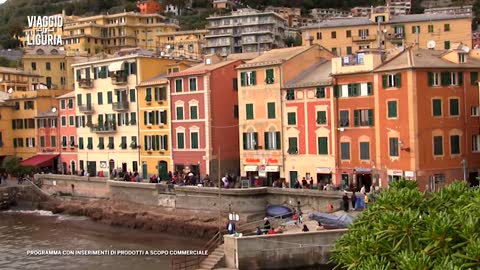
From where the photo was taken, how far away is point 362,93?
5266 centimetres

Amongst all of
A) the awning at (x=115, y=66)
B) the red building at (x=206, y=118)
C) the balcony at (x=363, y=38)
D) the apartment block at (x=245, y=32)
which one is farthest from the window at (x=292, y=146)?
the apartment block at (x=245, y=32)

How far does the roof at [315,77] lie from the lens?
5575 cm

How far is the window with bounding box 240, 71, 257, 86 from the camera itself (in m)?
60.6

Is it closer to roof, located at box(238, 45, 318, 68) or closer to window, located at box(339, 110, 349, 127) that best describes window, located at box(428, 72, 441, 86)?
window, located at box(339, 110, 349, 127)

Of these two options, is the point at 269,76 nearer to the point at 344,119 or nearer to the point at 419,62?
the point at 344,119

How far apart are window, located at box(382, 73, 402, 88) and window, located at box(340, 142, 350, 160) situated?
543 cm

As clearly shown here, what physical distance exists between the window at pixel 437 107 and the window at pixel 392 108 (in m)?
2.55

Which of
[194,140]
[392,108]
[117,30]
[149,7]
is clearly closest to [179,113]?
[194,140]

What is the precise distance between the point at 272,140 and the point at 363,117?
9.27 m

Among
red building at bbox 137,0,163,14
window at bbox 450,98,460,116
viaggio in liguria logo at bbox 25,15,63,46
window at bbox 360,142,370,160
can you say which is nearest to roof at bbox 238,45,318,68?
window at bbox 360,142,370,160

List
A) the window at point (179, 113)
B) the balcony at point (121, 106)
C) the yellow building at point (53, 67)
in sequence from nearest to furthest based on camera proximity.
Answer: the window at point (179, 113) → the balcony at point (121, 106) → the yellow building at point (53, 67)

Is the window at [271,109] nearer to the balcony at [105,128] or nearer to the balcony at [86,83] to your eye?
the balcony at [105,128]

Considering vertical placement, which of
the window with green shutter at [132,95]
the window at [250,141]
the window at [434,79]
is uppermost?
the window with green shutter at [132,95]

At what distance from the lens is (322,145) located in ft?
182
